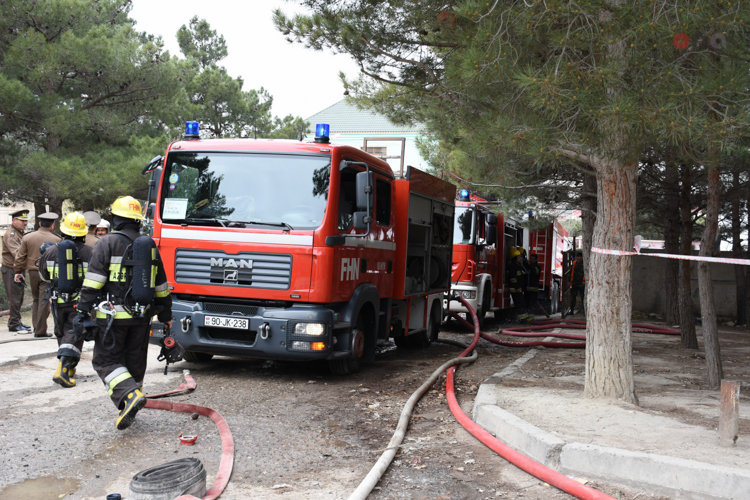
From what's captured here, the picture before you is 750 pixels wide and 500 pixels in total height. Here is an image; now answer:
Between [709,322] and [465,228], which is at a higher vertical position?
[465,228]

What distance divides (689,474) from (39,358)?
7.24 meters

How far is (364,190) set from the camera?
7410 millimetres

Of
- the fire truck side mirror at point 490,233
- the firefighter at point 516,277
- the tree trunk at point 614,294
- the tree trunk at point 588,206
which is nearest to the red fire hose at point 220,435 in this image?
the tree trunk at point 614,294

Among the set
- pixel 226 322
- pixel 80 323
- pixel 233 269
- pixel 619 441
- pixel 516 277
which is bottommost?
pixel 619 441

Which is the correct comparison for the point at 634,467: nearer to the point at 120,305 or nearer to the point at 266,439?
the point at 266,439

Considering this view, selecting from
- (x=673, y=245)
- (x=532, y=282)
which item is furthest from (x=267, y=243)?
(x=532, y=282)

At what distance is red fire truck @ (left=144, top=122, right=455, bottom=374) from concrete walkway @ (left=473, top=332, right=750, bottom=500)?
6.21 ft

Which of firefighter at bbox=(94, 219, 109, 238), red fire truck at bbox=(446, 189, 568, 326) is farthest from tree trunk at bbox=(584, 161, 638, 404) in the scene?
firefighter at bbox=(94, 219, 109, 238)

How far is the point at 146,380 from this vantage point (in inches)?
292

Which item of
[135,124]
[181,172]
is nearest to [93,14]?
[135,124]

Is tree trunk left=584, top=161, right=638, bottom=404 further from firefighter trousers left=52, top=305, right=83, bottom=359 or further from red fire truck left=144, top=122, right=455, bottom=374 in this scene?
firefighter trousers left=52, top=305, right=83, bottom=359

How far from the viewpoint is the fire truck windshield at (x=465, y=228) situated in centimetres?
1333

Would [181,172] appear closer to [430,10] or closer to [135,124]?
[430,10]

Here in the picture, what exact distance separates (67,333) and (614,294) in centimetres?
503
